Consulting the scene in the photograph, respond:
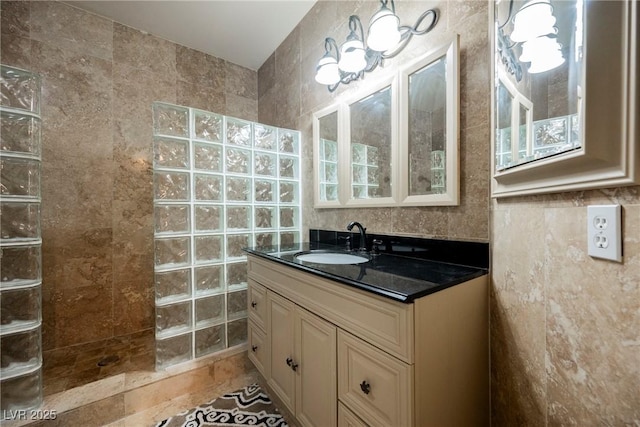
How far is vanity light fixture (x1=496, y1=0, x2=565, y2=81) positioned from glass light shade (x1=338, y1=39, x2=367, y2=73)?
0.68 m

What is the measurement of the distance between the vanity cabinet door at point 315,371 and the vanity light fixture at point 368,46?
133 centimetres

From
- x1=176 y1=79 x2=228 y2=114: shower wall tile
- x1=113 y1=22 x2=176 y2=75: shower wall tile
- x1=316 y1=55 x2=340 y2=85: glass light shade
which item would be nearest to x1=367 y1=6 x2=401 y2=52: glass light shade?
x1=316 y1=55 x2=340 y2=85: glass light shade

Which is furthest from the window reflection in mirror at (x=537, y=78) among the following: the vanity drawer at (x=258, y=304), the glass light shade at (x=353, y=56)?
the vanity drawer at (x=258, y=304)

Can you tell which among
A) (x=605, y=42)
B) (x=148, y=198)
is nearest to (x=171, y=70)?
(x=148, y=198)

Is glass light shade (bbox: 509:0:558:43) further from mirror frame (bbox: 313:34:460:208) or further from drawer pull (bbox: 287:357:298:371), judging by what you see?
drawer pull (bbox: 287:357:298:371)

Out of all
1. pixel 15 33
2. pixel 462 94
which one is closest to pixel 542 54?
pixel 462 94

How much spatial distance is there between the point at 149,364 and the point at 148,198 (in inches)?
48.0

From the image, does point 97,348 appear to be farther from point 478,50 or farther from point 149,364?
point 478,50

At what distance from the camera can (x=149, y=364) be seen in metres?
1.61

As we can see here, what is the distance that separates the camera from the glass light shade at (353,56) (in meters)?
1.41

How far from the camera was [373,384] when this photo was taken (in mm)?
801

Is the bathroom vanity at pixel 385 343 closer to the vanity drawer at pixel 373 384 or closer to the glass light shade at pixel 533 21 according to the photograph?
the vanity drawer at pixel 373 384

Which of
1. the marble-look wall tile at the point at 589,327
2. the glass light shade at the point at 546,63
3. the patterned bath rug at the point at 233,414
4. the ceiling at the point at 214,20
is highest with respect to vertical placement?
the ceiling at the point at 214,20

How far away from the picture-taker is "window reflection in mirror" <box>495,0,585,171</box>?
644 mm
